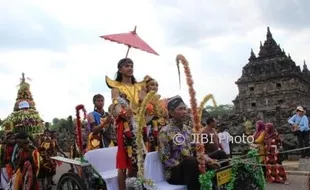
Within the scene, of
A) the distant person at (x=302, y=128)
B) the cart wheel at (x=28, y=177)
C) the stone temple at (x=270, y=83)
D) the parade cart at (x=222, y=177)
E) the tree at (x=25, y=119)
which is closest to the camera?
the parade cart at (x=222, y=177)

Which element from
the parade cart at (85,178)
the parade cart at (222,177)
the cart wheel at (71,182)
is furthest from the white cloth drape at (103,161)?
the parade cart at (222,177)

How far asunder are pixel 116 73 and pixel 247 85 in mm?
41413

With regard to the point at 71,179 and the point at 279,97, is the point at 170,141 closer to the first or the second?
the point at 71,179

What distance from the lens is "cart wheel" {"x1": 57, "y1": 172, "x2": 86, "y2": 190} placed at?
5.29 m

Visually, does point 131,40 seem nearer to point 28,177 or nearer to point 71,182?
point 71,182

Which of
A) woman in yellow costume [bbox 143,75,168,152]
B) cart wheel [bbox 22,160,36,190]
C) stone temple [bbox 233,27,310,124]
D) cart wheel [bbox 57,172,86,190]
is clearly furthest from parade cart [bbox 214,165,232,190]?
stone temple [bbox 233,27,310,124]

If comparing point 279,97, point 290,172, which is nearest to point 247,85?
point 279,97

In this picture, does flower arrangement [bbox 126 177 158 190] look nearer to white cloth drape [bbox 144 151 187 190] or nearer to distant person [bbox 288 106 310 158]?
white cloth drape [bbox 144 151 187 190]

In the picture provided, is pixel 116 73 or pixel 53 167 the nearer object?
pixel 116 73

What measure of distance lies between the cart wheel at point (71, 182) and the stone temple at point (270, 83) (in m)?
35.8

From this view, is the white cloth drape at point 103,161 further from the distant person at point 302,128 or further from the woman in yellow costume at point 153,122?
the distant person at point 302,128

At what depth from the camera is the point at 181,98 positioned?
14.4 ft

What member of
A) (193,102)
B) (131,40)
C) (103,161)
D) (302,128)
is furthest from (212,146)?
(302,128)

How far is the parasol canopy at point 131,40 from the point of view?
5.24m
